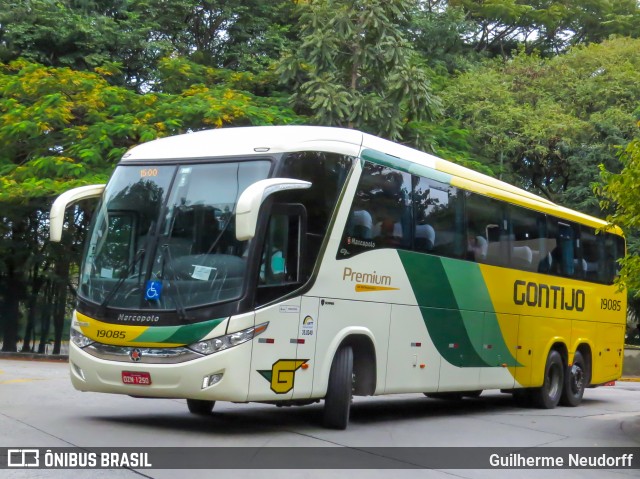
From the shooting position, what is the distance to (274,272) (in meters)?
10.6

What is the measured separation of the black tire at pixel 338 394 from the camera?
11359 mm

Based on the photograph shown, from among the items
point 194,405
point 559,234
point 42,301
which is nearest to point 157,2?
point 42,301

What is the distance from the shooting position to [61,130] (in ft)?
81.4

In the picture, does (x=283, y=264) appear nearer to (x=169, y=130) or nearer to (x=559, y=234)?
(x=559, y=234)

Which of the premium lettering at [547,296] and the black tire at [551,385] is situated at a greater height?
the premium lettering at [547,296]

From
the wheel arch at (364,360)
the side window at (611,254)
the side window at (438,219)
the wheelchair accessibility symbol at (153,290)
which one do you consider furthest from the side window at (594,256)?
the wheelchair accessibility symbol at (153,290)

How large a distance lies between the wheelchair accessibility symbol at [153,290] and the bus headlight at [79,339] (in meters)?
0.89

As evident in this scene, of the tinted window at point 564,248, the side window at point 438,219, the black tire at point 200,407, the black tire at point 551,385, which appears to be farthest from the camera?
the tinted window at point 564,248

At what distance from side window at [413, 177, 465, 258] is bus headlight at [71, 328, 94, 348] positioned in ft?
15.1

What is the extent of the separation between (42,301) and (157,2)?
10.1 metres

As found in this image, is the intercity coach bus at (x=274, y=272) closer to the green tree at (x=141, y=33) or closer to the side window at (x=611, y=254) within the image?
the side window at (x=611, y=254)

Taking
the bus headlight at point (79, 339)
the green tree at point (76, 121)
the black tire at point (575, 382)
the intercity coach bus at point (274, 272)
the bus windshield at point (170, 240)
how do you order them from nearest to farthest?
the intercity coach bus at point (274, 272) → the bus windshield at point (170, 240) → the bus headlight at point (79, 339) → the black tire at point (575, 382) → the green tree at point (76, 121)

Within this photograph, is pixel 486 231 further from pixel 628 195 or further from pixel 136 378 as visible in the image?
pixel 136 378

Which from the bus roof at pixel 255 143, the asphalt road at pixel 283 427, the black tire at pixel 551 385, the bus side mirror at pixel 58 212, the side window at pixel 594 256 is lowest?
the asphalt road at pixel 283 427
